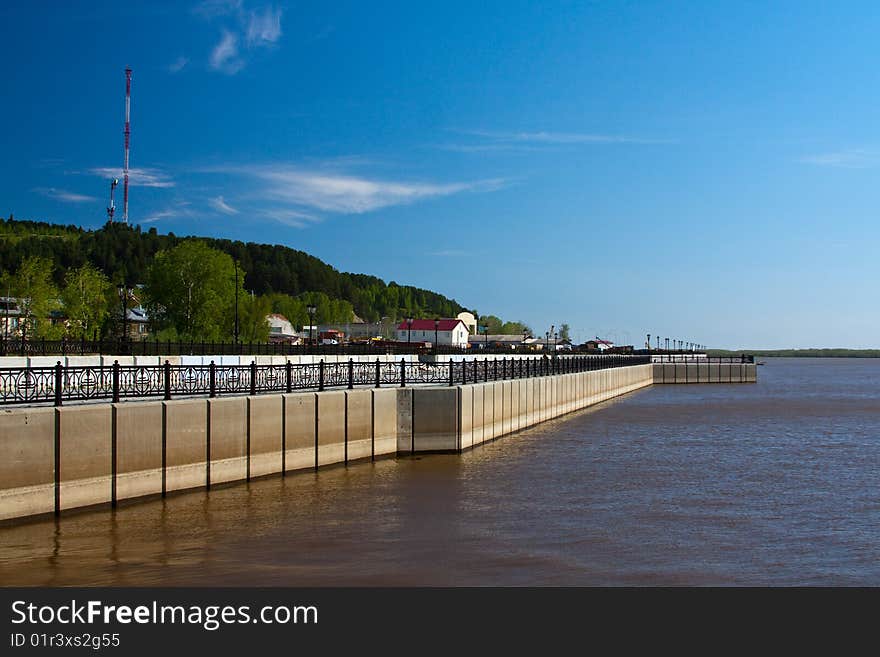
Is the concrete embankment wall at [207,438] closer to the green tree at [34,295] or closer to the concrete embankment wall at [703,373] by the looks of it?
the green tree at [34,295]

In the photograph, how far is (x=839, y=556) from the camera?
15.3 metres

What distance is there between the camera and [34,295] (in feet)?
237

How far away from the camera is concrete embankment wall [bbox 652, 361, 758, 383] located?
10538 centimetres

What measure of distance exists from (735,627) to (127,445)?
502 inches

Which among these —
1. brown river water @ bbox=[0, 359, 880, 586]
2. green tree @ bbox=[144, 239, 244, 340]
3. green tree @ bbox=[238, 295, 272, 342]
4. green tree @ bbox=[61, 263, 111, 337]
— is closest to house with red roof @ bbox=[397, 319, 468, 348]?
green tree @ bbox=[238, 295, 272, 342]

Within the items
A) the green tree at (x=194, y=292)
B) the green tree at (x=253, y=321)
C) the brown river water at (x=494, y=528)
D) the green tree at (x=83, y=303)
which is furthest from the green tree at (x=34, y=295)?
the brown river water at (x=494, y=528)

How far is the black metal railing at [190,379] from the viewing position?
18453 millimetres

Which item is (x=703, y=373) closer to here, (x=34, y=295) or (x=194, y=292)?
(x=194, y=292)

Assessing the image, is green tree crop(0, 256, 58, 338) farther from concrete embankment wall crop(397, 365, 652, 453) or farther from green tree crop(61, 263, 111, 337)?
concrete embankment wall crop(397, 365, 652, 453)

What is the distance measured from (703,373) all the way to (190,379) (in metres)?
93.3

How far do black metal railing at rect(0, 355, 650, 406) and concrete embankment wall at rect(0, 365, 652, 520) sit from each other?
0.75 m

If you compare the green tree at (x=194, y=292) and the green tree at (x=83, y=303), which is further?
the green tree at (x=194, y=292)

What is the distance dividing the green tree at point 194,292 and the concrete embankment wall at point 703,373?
165ft
